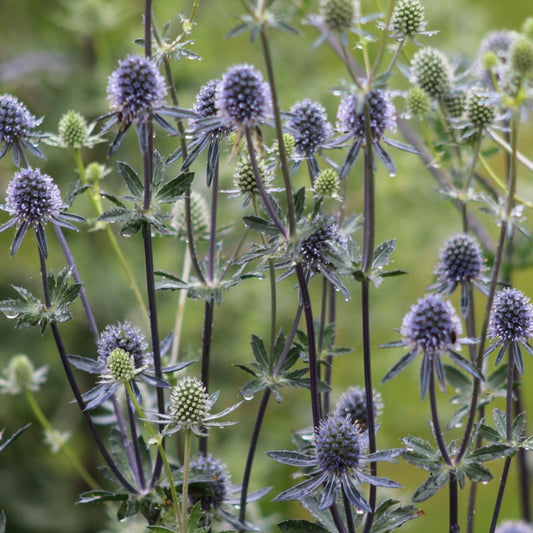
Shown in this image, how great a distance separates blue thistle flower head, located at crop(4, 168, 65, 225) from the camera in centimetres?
85

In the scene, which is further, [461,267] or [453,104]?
[453,104]

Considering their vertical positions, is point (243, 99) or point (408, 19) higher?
point (408, 19)

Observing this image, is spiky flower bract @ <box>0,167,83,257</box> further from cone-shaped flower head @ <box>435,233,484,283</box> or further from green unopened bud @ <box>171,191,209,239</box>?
cone-shaped flower head @ <box>435,233,484,283</box>

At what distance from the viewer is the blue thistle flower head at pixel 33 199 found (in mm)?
849

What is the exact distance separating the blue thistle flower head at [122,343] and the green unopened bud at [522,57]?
0.52 metres

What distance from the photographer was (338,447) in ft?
2.58

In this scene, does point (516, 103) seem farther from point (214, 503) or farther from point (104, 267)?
point (104, 267)

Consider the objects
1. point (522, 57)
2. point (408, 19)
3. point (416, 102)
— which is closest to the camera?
point (522, 57)

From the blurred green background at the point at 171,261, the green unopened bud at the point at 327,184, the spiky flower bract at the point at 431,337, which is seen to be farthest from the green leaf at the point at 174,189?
the blurred green background at the point at 171,261

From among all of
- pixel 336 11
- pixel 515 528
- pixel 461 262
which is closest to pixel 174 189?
pixel 336 11

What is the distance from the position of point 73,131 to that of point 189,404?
0.44 m

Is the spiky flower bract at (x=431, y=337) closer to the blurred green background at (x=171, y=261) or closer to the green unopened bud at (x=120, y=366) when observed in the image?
the green unopened bud at (x=120, y=366)

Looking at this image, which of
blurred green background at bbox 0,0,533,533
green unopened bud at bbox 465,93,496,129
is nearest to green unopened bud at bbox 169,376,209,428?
green unopened bud at bbox 465,93,496,129

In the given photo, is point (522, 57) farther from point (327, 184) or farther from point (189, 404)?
point (189, 404)
